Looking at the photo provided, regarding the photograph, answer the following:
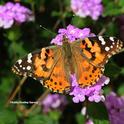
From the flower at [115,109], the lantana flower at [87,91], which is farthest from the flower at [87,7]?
the lantana flower at [87,91]

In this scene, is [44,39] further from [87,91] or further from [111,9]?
[87,91]

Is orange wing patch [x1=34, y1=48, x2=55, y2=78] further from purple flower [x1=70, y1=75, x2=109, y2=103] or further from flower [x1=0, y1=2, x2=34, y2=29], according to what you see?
flower [x1=0, y1=2, x2=34, y2=29]

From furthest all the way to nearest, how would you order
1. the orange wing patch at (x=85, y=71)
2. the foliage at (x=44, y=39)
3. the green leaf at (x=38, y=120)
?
the foliage at (x=44, y=39)
the green leaf at (x=38, y=120)
the orange wing patch at (x=85, y=71)

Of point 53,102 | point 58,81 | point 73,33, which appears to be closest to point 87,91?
point 58,81

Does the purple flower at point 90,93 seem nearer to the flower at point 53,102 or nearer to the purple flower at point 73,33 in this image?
the purple flower at point 73,33

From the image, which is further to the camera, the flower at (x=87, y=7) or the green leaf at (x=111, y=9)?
the flower at (x=87, y=7)

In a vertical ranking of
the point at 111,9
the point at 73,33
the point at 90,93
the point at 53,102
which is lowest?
the point at 90,93

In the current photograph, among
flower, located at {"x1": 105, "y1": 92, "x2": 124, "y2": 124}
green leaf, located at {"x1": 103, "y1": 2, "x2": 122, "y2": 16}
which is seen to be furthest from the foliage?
flower, located at {"x1": 105, "y1": 92, "x2": 124, "y2": 124}

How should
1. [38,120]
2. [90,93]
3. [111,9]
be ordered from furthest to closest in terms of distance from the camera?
[111,9] < [38,120] < [90,93]
